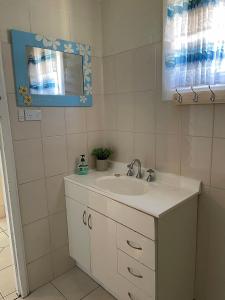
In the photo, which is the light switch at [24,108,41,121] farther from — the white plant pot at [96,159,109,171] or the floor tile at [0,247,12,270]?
the floor tile at [0,247,12,270]

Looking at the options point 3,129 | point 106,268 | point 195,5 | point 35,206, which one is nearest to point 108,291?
point 106,268

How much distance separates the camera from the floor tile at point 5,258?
198 centimetres

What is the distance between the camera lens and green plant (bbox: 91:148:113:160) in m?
1.90

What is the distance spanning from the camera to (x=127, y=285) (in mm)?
1387

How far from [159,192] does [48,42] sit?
1299mm

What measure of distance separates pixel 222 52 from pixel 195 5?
1.06 ft

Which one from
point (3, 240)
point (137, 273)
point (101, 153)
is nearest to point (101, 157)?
point (101, 153)

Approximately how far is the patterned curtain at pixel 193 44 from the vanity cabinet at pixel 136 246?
734mm

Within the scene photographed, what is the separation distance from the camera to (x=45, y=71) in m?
1.59

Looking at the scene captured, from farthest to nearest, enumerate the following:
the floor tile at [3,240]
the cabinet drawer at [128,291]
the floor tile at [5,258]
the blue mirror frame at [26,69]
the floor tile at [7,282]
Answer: the floor tile at [3,240], the floor tile at [5,258], the floor tile at [7,282], the blue mirror frame at [26,69], the cabinet drawer at [128,291]

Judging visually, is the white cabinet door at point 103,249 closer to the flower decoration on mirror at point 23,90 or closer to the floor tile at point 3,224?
the flower decoration on mirror at point 23,90

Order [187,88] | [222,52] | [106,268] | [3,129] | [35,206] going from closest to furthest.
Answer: [222,52]
[187,88]
[3,129]
[106,268]
[35,206]

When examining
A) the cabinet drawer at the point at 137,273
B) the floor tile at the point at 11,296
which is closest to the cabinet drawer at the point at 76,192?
the cabinet drawer at the point at 137,273

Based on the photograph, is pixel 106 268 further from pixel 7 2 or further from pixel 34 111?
pixel 7 2
